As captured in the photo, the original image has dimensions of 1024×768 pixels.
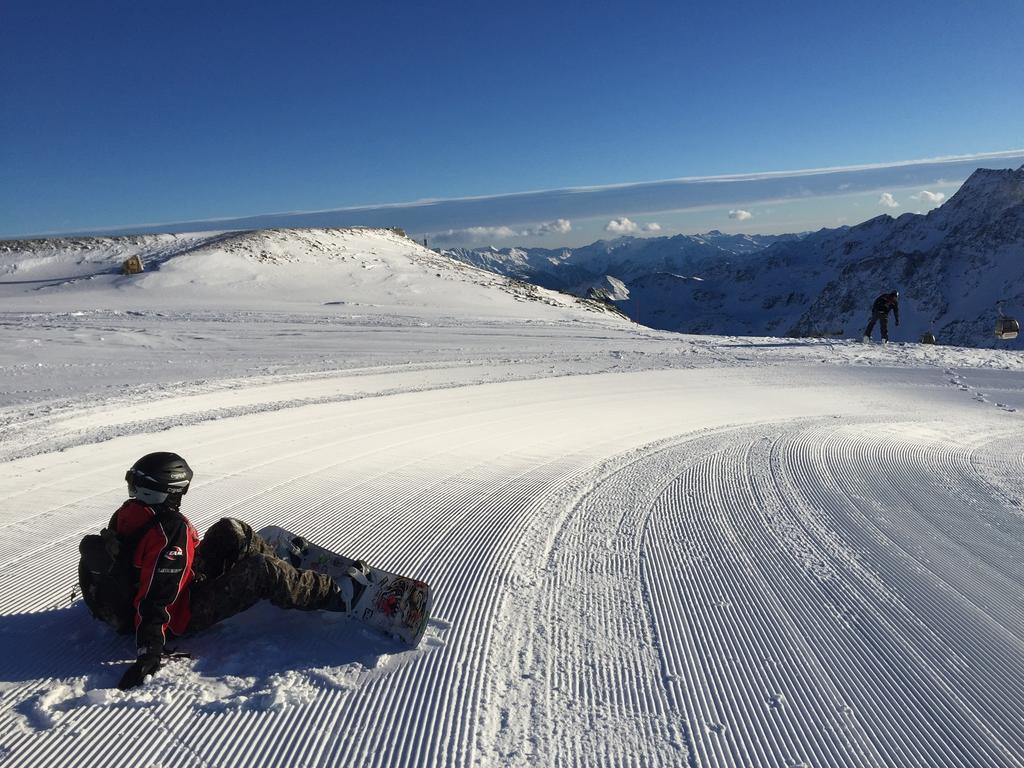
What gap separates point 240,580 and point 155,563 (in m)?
0.48

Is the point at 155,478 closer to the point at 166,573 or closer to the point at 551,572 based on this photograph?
the point at 166,573

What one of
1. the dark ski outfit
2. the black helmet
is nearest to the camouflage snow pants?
the dark ski outfit

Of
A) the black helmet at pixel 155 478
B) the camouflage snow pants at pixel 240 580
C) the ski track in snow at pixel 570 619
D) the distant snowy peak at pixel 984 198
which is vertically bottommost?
the ski track in snow at pixel 570 619

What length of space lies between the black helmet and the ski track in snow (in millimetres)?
904

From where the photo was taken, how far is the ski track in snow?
3229mm

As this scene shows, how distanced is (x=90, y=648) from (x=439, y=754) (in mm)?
2113

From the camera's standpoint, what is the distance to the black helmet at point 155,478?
3562mm

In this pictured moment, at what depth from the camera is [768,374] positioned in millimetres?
16594

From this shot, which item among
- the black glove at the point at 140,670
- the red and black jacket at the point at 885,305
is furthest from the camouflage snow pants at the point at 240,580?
the red and black jacket at the point at 885,305

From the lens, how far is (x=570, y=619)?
439cm

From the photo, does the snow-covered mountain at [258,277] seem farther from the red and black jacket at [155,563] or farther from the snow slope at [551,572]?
the red and black jacket at [155,563]

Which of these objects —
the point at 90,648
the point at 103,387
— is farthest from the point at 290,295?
the point at 90,648

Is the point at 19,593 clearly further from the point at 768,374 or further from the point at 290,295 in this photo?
the point at 290,295

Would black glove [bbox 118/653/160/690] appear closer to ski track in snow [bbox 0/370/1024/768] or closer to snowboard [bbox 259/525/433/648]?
ski track in snow [bbox 0/370/1024/768]
